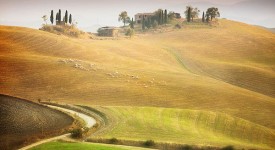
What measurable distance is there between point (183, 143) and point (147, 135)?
3676 mm

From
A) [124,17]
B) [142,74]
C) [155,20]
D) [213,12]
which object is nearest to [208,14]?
[213,12]

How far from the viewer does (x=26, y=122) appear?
1433 inches

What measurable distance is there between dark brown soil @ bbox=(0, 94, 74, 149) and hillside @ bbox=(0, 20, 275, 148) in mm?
5409

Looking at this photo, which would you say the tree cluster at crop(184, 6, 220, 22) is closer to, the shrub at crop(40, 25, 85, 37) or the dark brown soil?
the shrub at crop(40, 25, 85, 37)

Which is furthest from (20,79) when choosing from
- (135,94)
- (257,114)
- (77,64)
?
(257,114)

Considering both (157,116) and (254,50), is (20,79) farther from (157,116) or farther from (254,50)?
(254,50)

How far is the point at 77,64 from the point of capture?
58250 mm

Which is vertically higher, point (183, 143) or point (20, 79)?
point (20, 79)

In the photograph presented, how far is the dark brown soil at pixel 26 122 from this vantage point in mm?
33156

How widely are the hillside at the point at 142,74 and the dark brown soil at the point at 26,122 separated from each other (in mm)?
5409

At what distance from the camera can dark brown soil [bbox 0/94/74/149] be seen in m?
33.2

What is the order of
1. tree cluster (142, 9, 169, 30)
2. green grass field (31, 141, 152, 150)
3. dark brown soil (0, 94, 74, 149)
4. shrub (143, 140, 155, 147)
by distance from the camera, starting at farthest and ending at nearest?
tree cluster (142, 9, 169, 30), shrub (143, 140, 155, 147), dark brown soil (0, 94, 74, 149), green grass field (31, 141, 152, 150)

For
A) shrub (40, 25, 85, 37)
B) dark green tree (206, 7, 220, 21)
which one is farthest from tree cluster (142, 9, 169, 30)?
shrub (40, 25, 85, 37)

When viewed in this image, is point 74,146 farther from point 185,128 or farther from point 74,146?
point 185,128
